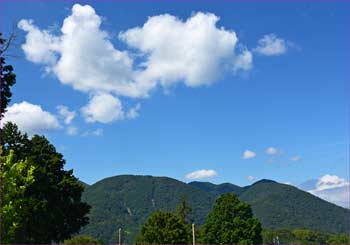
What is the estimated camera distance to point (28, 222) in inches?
2014

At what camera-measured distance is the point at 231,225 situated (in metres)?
95.2

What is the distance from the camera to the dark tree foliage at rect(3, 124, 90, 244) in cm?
5172

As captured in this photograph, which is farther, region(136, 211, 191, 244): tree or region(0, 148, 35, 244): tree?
region(136, 211, 191, 244): tree

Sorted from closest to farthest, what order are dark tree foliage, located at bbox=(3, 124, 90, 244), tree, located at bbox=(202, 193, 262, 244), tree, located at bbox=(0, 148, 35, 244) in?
tree, located at bbox=(0, 148, 35, 244) < dark tree foliage, located at bbox=(3, 124, 90, 244) < tree, located at bbox=(202, 193, 262, 244)

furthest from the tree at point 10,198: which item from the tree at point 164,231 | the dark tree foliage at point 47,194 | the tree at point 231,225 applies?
the tree at point 231,225

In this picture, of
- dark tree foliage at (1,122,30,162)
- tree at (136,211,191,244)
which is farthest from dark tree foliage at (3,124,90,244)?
tree at (136,211,191,244)

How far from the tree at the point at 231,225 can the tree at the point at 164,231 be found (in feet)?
22.6

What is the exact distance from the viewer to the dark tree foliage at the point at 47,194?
51719mm

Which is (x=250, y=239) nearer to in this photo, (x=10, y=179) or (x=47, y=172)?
(x=47, y=172)

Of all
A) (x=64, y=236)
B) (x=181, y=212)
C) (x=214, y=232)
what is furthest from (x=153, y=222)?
(x=64, y=236)

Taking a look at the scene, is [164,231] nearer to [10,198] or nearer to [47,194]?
[47,194]

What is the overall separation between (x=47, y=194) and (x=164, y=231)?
36436mm

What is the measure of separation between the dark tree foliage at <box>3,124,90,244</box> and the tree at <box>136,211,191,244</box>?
97.3 ft

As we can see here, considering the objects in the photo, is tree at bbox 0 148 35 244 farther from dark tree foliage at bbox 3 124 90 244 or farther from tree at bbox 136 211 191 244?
tree at bbox 136 211 191 244
